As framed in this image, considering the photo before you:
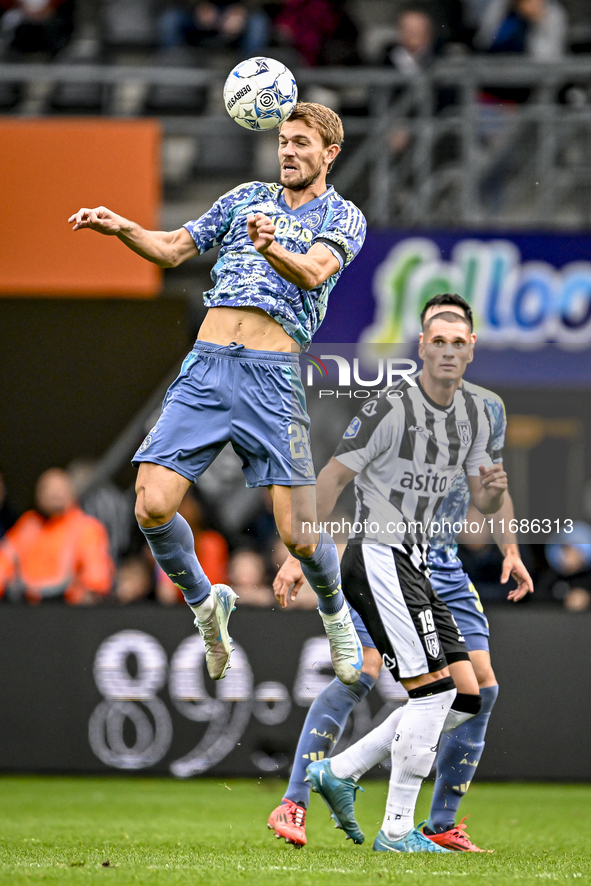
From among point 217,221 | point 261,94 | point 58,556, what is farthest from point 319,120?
point 58,556

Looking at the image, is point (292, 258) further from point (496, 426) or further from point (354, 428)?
point (496, 426)

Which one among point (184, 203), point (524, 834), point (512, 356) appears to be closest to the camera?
point (524, 834)

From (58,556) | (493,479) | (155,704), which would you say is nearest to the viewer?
(493,479)

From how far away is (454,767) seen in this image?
6086 mm

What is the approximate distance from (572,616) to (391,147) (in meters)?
4.50

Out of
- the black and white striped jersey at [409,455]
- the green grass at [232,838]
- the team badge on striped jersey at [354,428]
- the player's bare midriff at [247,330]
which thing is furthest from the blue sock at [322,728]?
the player's bare midriff at [247,330]

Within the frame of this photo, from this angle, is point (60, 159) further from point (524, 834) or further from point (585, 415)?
point (524, 834)

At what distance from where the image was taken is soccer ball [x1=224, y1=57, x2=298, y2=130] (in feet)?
18.4

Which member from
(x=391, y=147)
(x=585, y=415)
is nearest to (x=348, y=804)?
(x=585, y=415)

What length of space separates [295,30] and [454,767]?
30.9 feet

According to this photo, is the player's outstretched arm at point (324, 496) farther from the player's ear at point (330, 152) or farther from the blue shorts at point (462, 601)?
the player's ear at point (330, 152)

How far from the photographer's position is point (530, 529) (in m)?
6.21

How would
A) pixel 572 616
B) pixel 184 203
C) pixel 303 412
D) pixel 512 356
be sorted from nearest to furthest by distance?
pixel 303 412, pixel 572 616, pixel 512 356, pixel 184 203

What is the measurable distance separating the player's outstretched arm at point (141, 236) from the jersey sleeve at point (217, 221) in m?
0.04
